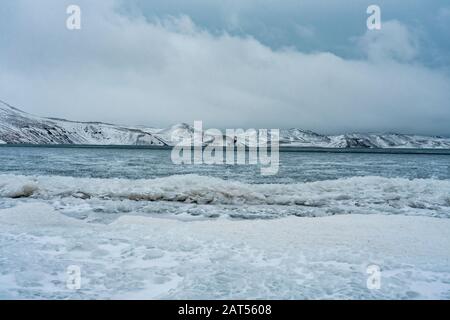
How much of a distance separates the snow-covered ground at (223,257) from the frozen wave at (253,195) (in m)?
2.30

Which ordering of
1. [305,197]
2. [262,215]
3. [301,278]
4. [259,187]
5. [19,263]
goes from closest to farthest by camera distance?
[301,278], [19,263], [262,215], [305,197], [259,187]

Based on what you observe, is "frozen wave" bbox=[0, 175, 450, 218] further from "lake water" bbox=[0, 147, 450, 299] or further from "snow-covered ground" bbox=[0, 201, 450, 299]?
"snow-covered ground" bbox=[0, 201, 450, 299]

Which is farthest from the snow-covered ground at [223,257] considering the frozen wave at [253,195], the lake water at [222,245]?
the frozen wave at [253,195]

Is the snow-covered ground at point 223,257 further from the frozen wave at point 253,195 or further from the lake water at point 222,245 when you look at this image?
the frozen wave at point 253,195

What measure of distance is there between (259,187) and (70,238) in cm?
885

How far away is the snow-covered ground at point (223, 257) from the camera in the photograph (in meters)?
4.80

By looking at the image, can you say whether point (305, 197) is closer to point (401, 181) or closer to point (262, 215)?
point (262, 215)

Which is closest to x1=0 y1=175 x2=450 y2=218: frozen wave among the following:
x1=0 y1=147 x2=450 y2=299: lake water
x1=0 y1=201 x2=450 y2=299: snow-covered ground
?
x1=0 y1=147 x2=450 y2=299: lake water

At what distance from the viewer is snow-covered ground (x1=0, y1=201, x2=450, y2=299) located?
4.80m

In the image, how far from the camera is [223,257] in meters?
6.20

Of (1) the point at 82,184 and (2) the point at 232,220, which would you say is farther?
(1) the point at 82,184

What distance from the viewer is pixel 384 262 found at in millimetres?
6020
